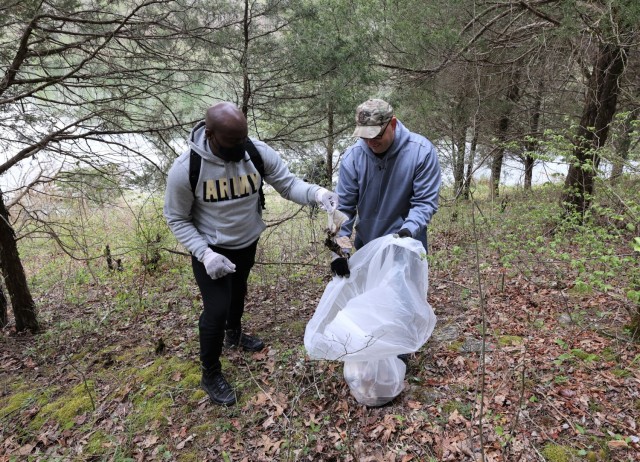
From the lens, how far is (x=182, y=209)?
2168mm

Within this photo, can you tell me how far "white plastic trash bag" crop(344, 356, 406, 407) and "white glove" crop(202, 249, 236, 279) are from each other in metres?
0.94

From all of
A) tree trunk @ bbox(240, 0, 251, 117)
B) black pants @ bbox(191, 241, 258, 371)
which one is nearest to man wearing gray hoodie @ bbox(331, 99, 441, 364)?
black pants @ bbox(191, 241, 258, 371)

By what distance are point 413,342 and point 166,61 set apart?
3.86m

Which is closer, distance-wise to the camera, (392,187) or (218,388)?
(392,187)

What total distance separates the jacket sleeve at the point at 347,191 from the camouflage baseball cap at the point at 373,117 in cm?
34

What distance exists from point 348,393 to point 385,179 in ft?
4.62

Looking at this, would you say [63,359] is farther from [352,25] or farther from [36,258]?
[352,25]

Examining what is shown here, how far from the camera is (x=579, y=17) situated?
366 centimetres

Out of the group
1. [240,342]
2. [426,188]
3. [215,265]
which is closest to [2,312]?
[240,342]

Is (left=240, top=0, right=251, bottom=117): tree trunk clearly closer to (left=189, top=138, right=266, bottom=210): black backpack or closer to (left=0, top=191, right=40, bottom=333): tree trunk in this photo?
(left=189, top=138, right=266, bottom=210): black backpack

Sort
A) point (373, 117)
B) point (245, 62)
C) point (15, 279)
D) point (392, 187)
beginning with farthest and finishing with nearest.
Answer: point (245, 62) → point (15, 279) → point (392, 187) → point (373, 117)

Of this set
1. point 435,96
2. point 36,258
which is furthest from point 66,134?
point 435,96

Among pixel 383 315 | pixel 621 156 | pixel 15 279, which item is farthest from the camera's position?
pixel 621 156

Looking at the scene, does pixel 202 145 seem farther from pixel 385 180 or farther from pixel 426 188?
pixel 426 188
